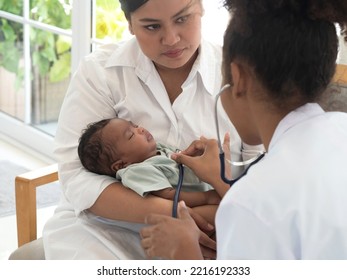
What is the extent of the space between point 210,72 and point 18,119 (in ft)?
7.81

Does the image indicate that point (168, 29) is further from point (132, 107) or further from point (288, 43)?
point (288, 43)

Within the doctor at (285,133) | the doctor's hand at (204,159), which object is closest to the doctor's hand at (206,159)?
the doctor's hand at (204,159)

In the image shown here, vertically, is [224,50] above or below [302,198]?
above

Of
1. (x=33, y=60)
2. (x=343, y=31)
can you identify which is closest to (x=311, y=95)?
(x=343, y=31)

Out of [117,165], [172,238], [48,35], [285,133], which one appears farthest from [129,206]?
[48,35]

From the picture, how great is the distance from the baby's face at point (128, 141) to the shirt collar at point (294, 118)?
64 centimetres

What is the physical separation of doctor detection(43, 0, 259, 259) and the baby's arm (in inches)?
1.7

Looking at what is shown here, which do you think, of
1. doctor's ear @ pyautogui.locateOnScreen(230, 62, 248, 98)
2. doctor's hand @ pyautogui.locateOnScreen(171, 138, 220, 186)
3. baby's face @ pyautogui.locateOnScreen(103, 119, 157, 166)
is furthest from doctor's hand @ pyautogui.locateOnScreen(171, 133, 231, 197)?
doctor's ear @ pyautogui.locateOnScreen(230, 62, 248, 98)

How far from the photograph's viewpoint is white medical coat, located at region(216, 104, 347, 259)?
109 cm

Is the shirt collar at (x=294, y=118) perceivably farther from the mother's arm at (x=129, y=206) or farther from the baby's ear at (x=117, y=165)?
the baby's ear at (x=117, y=165)

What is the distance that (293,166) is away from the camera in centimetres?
113

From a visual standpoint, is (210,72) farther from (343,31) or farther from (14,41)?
(14,41)

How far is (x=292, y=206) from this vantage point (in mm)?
1092

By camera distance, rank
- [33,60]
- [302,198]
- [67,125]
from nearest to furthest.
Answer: [302,198] → [67,125] → [33,60]
